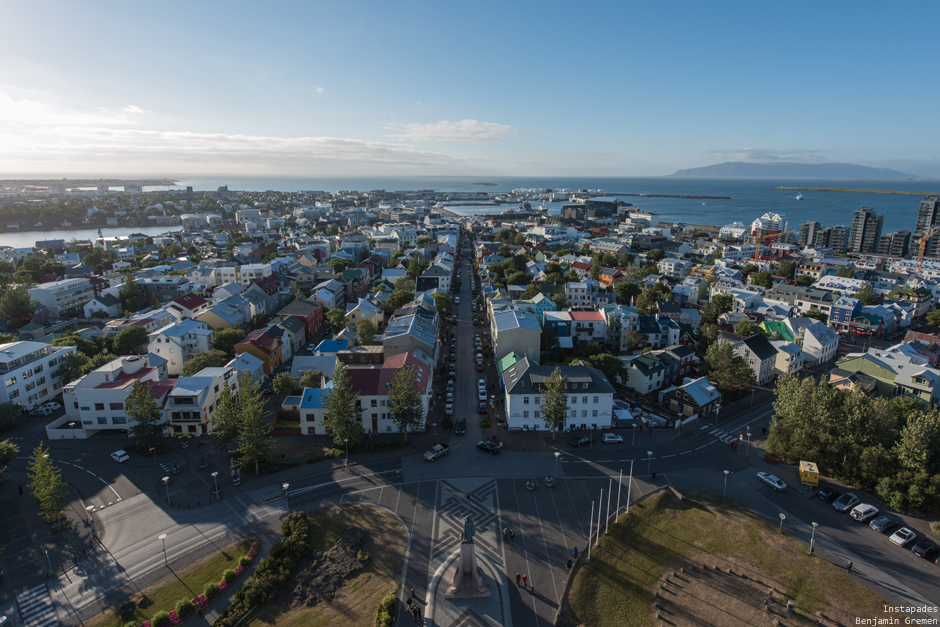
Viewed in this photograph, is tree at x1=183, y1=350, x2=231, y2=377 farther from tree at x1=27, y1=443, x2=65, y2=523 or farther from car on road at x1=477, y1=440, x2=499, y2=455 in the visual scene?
car on road at x1=477, y1=440, x2=499, y2=455

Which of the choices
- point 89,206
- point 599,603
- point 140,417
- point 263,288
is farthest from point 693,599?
point 89,206

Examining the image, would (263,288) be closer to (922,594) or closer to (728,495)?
(728,495)

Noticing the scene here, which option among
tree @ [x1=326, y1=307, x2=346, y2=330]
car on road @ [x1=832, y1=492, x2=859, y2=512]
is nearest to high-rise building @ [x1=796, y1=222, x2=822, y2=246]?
car on road @ [x1=832, y1=492, x2=859, y2=512]

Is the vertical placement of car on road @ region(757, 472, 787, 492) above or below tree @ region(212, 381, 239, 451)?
below

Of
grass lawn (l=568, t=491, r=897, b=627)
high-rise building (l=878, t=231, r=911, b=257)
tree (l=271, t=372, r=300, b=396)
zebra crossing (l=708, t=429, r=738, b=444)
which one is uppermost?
high-rise building (l=878, t=231, r=911, b=257)

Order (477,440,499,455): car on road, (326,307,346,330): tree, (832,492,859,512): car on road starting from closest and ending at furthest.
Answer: (832,492,859,512): car on road
(477,440,499,455): car on road
(326,307,346,330): tree

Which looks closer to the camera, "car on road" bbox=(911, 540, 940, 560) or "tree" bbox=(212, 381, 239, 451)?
"car on road" bbox=(911, 540, 940, 560)

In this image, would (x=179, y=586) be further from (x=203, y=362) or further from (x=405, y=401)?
(x=203, y=362)

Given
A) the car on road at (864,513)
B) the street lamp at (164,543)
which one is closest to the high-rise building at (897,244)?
the car on road at (864,513)
